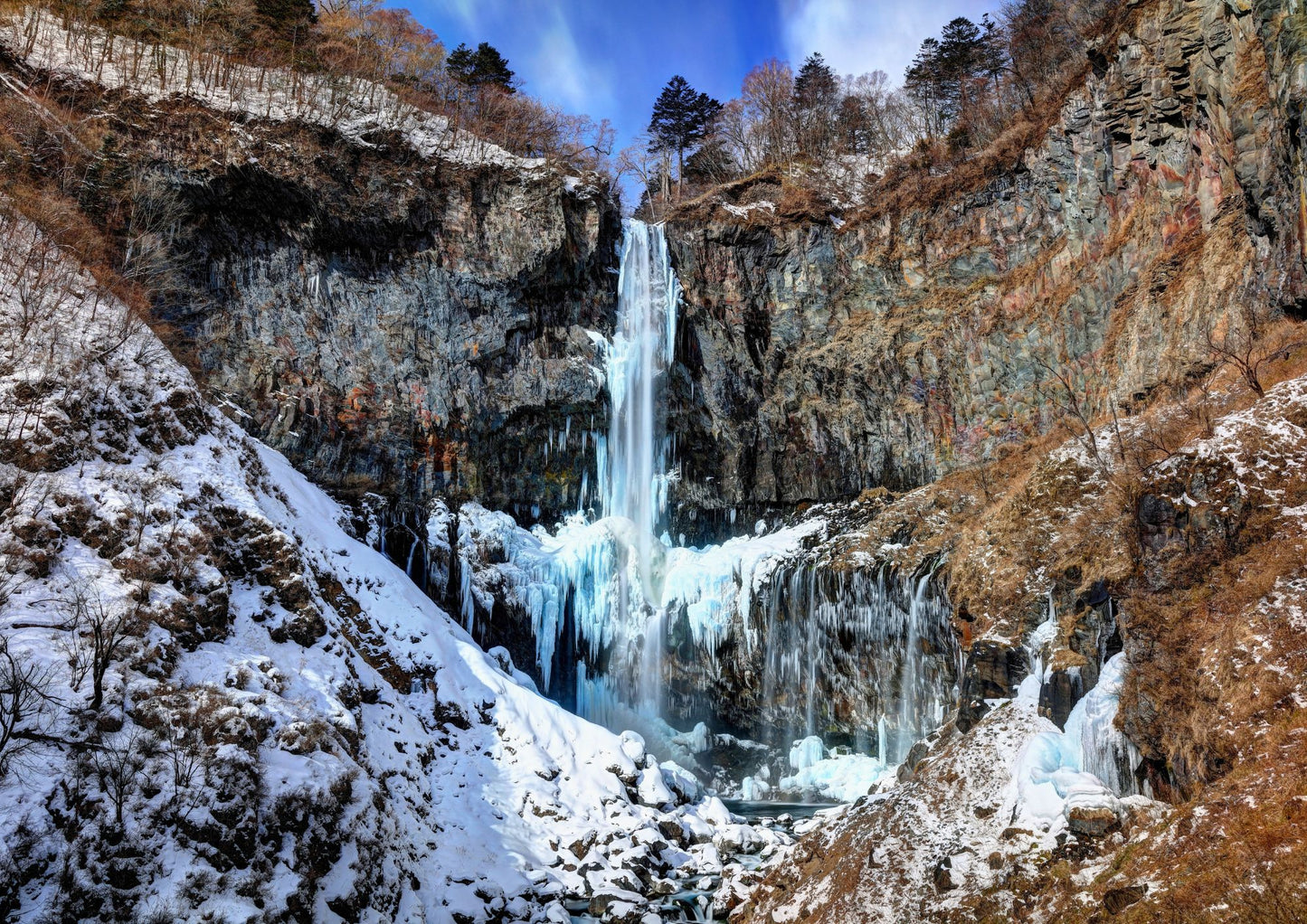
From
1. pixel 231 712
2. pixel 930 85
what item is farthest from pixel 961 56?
pixel 231 712

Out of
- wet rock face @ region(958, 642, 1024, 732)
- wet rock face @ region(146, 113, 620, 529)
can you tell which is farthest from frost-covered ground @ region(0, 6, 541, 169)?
wet rock face @ region(958, 642, 1024, 732)

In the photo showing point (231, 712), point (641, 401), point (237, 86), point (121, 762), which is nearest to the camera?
point (121, 762)

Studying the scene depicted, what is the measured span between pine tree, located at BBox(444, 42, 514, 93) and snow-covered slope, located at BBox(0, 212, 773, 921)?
24098 millimetres

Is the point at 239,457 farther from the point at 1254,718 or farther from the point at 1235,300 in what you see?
the point at 1235,300

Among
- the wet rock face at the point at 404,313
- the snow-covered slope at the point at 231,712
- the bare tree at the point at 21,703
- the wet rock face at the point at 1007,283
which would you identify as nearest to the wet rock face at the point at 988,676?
the snow-covered slope at the point at 231,712

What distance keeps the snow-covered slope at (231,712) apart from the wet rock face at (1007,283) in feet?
51.8

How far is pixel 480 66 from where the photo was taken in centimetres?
3941

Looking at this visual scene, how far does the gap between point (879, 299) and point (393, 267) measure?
817 inches

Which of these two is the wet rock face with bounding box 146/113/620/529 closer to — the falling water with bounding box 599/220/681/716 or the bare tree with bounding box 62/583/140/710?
the falling water with bounding box 599/220/681/716

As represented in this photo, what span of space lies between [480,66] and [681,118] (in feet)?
40.5

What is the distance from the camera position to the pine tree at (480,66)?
39.0 meters

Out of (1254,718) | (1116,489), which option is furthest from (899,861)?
(1116,489)

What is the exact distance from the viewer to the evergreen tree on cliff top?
45250 mm

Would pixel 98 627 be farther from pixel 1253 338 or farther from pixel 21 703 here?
pixel 1253 338
